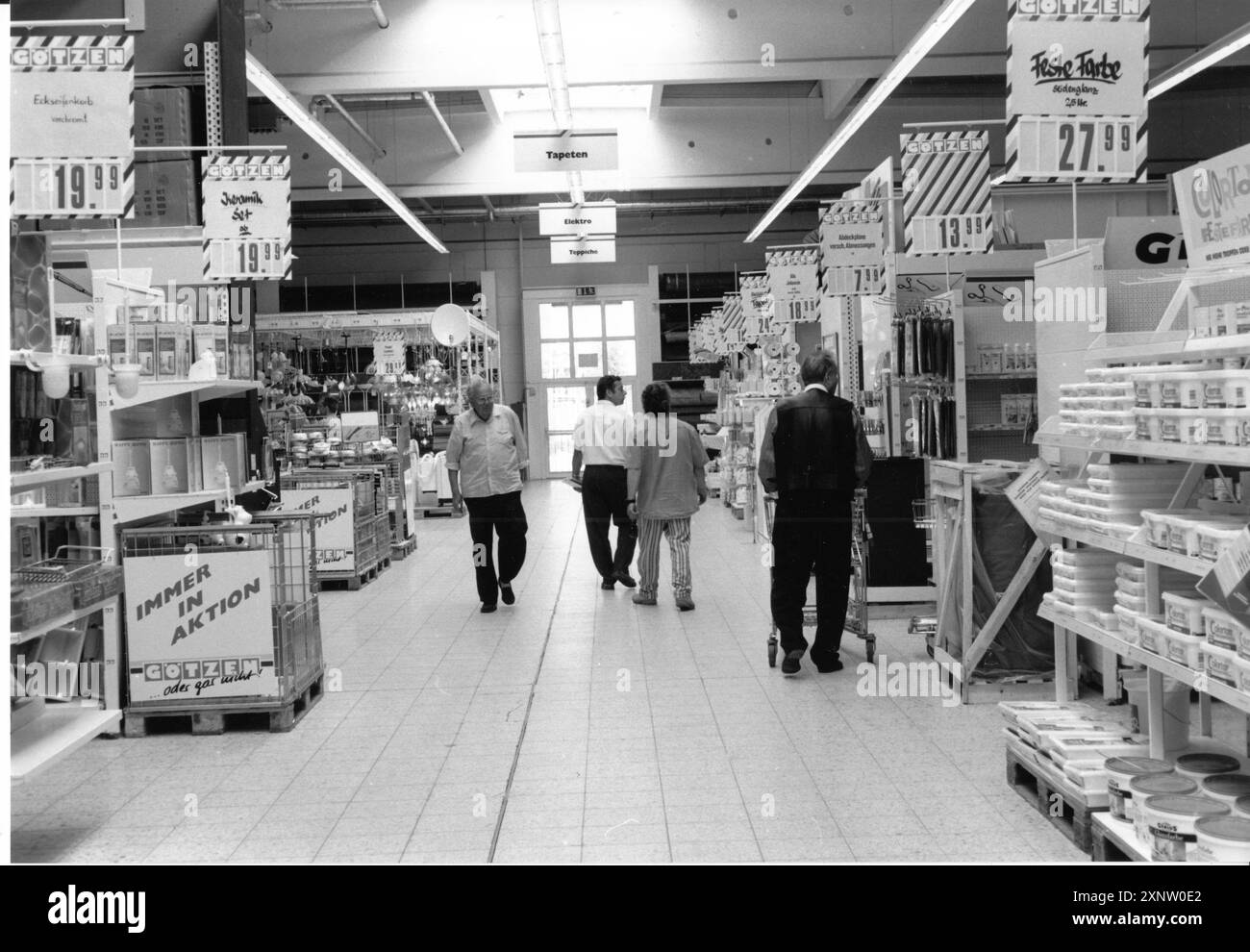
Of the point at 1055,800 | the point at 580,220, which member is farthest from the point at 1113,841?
the point at 580,220

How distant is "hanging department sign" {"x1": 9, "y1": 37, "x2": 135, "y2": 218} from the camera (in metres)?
5.34

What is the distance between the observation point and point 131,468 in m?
5.93

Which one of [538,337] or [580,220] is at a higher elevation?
[580,220]

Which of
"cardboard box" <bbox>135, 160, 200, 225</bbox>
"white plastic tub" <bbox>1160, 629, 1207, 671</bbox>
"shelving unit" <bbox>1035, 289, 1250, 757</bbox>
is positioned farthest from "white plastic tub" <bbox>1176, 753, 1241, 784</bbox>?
"cardboard box" <bbox>135, 160, 200, 225</bbox>

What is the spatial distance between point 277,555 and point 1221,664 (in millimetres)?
4098

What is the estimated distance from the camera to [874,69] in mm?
12062

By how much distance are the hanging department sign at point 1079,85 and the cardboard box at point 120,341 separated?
4.22m

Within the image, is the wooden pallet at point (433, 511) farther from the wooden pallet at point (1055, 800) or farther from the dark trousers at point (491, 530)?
the wooden pallet at point (1055, 800)

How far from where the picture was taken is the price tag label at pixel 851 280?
10.9 metres

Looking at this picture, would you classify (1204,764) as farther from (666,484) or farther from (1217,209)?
(666,484)

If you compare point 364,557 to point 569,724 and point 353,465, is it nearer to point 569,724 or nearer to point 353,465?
point 353,465

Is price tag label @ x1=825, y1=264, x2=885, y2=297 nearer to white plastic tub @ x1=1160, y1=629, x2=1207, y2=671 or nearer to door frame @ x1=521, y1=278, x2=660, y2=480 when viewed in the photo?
white plastic tub @ x1=1160, y1=629, x2=1207, y2=671

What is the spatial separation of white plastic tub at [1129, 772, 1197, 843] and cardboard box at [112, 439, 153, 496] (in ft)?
14.9
